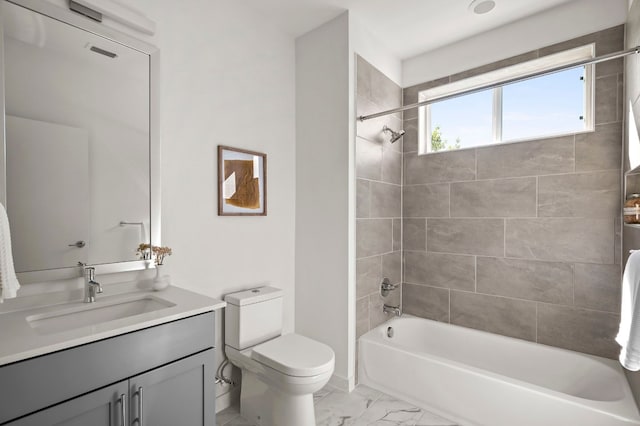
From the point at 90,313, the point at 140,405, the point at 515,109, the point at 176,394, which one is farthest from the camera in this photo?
the point at 515,109

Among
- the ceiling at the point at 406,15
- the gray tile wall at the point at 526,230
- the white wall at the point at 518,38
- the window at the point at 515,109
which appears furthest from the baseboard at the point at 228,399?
the white wall at the point at 518,38

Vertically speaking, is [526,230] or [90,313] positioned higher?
[526,230]

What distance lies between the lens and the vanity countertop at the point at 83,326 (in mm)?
988

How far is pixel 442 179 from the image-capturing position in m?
2.80

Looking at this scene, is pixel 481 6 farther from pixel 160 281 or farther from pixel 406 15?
pixel 160 281

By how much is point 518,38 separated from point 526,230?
144 cm

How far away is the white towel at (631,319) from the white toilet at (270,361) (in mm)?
1245

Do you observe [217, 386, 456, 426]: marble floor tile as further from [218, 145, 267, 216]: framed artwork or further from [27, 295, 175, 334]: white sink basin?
[218, 145, 267, 216]: framed artwork

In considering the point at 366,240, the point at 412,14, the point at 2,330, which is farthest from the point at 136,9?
the point at 366,240

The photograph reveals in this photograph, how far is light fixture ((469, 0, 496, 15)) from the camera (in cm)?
221

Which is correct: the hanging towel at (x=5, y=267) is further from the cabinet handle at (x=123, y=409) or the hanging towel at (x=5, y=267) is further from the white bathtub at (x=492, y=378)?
the white bathtub at (x=492, y=378)

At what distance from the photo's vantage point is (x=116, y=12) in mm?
1598

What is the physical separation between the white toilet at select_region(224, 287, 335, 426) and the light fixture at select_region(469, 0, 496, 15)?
2374mm

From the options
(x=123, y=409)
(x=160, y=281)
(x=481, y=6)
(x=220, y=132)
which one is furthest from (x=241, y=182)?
(x=481, y=6)
